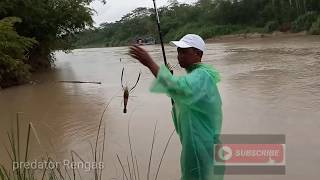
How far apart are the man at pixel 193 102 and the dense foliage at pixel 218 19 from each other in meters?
33.4

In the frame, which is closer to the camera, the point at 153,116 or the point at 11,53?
the point at 153,116

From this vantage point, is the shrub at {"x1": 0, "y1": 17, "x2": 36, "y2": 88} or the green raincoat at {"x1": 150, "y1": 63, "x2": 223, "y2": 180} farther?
the shrub at {"x1": 0, "y1": 17, "x2": 36, "y2": 88}

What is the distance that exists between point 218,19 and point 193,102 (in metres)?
64.9

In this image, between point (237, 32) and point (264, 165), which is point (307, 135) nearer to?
point (264, 165)

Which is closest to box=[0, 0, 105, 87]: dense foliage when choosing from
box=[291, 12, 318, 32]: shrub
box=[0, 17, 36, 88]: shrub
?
box=[0, 17, 36, 88]: shrub

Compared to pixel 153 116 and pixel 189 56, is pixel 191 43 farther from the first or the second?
pixel 153 116

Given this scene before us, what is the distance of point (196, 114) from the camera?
9.66 feet

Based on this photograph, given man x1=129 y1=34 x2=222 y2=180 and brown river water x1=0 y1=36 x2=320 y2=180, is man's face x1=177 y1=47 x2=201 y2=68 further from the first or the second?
brown river water x1=0 y1=36 x2=320 y2=180

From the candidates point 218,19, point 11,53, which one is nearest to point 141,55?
point 11,53

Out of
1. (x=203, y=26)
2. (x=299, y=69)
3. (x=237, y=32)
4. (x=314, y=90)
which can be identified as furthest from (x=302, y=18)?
(x=314, y=90)

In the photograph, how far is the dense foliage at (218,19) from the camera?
51.7 m

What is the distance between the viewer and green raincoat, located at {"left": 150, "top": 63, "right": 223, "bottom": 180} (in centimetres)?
279

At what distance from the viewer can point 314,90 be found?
38.7 feet

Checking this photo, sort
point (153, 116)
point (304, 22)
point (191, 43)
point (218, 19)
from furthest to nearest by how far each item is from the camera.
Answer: point (218, 19) < point (304, 22) < point (153, 116) < point (191, 43)
